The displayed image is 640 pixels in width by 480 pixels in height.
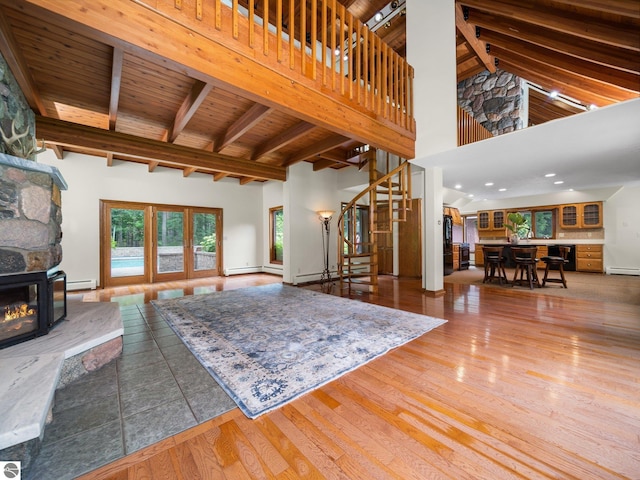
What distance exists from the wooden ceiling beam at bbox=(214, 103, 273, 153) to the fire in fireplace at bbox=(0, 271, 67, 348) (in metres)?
2.84

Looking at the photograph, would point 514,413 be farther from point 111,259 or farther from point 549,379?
point 111,259

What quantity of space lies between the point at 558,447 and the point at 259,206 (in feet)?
26.3

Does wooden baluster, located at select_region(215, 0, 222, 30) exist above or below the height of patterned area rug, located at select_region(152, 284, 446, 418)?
above

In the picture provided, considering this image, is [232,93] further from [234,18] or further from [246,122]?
[234,18]

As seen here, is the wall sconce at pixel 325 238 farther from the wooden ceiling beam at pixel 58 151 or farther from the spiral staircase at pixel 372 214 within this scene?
the wooden ceiling beam at pixel 58 151

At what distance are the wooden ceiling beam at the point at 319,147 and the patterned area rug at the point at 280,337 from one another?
2823mm

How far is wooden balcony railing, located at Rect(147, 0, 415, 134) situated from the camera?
80.9 inches

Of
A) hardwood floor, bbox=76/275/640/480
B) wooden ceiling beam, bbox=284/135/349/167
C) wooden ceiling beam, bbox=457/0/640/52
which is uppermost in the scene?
wooden ceiling beam, bbox=457/0/640/52

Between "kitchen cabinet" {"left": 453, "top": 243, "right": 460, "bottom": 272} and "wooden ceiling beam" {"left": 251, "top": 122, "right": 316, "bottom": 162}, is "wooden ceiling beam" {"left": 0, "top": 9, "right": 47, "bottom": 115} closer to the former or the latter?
"wooden ceiling beam" {"left": 251, "top": 122, "right": 316, "bottom": 162}

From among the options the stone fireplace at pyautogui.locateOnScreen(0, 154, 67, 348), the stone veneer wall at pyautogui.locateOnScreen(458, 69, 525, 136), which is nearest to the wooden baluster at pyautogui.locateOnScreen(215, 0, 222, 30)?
the stone fireplace at pyautogui.locateOnScreen(0, 154, 67, 348)

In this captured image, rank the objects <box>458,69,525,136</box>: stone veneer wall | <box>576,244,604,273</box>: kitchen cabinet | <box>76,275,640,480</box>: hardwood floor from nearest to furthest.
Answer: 1. <box>76,275,640,480</box>: hardwood floor
2. <box>458,69,525,136</box>: stone veneer wall
3. <box>576,244,604,273</box>: kitchen cabinet

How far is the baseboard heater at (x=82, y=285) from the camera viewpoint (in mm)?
5422

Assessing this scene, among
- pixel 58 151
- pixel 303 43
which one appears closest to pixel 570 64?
pixel 303 43

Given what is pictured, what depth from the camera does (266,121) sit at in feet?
14.0
